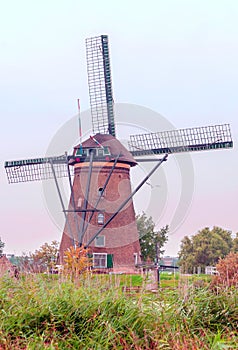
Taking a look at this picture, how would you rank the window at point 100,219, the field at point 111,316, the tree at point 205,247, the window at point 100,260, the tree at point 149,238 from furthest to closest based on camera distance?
the tree at point 205,247 < the tree at point 149,238 < the window at point 100,219 < the window at point 100,260 < the field at point 111,316

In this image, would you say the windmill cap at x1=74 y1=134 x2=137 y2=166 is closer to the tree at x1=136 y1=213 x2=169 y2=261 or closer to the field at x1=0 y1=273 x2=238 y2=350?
the tree at x1=136 y1=213 x2=169 y2=261

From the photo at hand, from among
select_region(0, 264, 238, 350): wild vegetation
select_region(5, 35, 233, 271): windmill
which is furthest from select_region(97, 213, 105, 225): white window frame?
select_region(0, 264, 238, 350): wild vegetation

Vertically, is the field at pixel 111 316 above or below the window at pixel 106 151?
below

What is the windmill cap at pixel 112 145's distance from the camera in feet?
90.1

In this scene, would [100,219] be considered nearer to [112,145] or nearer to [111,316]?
[112,145]

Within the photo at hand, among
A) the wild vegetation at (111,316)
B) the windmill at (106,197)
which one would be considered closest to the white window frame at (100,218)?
the windmill at (106,197)

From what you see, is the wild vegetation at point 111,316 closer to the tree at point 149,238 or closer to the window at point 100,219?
the window at point 100,219

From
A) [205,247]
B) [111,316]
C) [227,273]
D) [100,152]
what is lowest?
[111,316]

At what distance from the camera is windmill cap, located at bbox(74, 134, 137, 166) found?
2745 cm

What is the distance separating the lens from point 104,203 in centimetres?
2755

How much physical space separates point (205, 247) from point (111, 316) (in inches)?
1348

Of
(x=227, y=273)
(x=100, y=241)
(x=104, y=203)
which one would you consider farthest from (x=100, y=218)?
(x=227, y=273)

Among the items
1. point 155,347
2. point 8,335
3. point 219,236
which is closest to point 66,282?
point 8,335

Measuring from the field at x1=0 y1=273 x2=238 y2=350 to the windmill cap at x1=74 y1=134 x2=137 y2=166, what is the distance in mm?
16613
